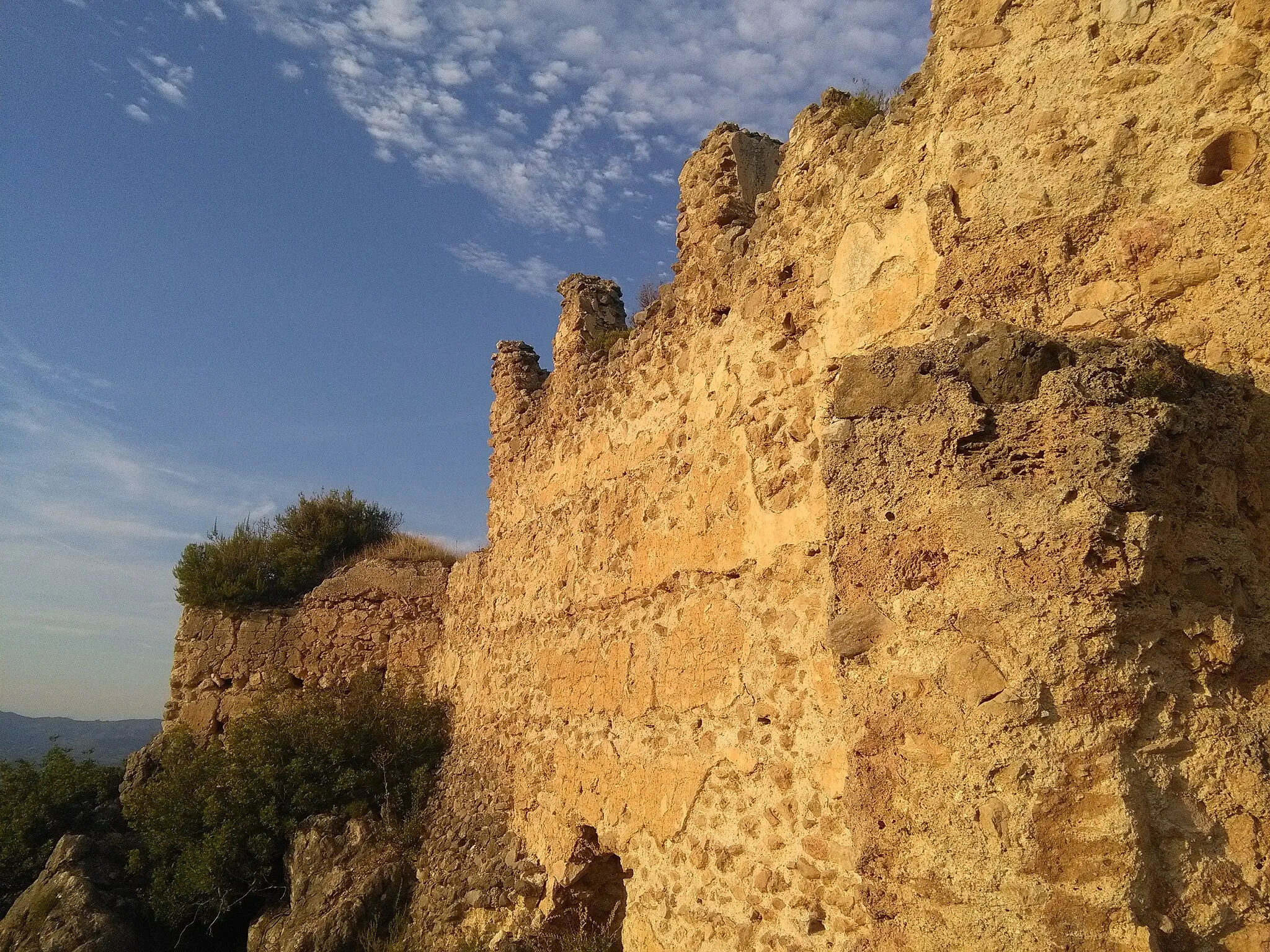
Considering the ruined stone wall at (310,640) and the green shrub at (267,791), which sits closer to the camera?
the green shrub at (267,791)

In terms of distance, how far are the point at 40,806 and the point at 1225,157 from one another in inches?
471

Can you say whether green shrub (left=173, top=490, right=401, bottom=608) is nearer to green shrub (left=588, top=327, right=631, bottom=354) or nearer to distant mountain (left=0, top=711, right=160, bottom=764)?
green shrub (left=588, top=327, right=631, bottom=354)

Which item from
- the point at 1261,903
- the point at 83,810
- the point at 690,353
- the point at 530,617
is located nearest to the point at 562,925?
the point at 530,617

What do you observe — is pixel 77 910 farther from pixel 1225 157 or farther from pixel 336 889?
Result: pixel 1225 157

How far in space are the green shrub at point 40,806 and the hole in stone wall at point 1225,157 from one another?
1143 centimetres

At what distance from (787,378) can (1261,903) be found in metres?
2.80

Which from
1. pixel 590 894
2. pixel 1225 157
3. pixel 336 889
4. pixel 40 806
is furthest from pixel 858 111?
pixel 40 806

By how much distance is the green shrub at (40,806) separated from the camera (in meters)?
9.63

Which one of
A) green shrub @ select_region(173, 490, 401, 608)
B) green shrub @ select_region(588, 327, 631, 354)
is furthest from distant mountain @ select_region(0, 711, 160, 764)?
green shrub @ select_region(588, 327, 631, 354)

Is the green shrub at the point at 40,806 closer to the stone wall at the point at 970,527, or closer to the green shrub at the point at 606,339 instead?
the stone wall at the point at 970,527

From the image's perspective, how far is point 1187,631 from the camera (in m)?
2.35

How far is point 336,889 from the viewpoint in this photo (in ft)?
24.6

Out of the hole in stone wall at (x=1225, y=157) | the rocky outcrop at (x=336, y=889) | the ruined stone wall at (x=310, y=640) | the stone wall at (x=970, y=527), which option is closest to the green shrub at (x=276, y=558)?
the ruined stone wall at (x=310, y=640)

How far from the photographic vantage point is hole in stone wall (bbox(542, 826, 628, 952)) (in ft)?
18.7
